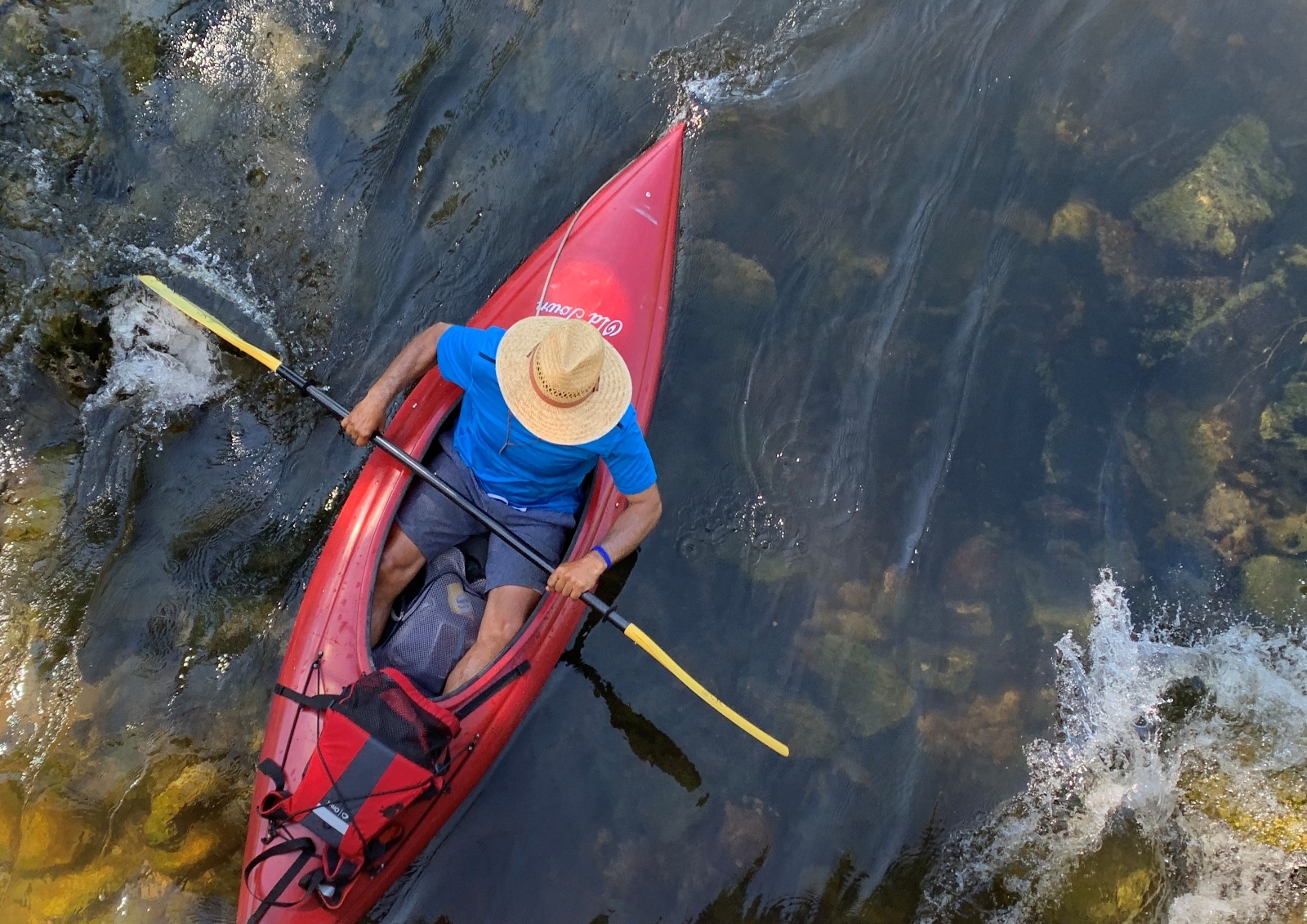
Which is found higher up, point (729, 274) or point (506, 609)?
point (729, 274)

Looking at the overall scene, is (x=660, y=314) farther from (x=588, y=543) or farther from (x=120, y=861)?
(x=120, y=861)

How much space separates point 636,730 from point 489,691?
41.4 inches

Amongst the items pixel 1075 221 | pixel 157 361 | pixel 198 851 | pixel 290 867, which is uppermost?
pixel 1075 221

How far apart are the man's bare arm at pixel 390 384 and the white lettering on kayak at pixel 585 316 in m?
0.66

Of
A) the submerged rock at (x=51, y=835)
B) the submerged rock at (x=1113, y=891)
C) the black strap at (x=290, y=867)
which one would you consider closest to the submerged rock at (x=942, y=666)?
the submerged rock at (x=1113, y=891)

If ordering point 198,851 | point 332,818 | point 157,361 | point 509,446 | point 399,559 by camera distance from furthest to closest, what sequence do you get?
1. point 157,361
2. point 198,851
3. point 399,559
4. point 509,446
5. point 332,818

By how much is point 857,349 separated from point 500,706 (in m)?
2.57

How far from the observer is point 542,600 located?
3562 millimetres

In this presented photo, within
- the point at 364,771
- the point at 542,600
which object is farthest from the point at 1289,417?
the point at 364,771

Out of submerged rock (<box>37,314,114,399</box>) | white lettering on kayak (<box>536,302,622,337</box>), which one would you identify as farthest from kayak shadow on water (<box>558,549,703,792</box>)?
submerged rock (<box>37,314,114,399</box>)

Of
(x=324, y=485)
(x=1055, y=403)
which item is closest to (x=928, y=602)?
(x=1055, y=403)

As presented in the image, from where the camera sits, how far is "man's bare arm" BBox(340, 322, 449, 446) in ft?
11.1

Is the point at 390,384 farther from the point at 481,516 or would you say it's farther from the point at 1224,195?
the point at 1224,195

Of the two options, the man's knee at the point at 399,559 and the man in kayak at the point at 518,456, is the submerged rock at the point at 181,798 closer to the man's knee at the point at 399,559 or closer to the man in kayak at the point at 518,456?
the man in kayak at the point at 518,456
